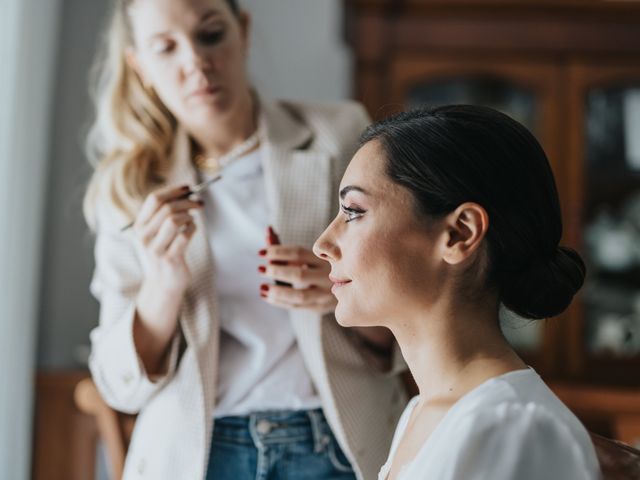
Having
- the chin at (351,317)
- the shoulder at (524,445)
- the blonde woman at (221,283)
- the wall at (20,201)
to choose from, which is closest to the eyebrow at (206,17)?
the blonde woman at (221,283)

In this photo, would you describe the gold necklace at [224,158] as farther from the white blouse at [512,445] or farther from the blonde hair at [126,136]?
the white blouse at [512,445]

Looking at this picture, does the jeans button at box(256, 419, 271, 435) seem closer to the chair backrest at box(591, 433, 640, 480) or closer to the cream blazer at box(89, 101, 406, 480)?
the cream blazer at box(89, 101, 406, 480)

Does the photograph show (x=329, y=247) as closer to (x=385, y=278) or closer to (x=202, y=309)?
(x=385, y=278)

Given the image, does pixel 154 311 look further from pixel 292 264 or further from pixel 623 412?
pixel 623 412

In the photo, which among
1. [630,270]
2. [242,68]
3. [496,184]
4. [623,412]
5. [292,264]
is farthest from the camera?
[630,270]

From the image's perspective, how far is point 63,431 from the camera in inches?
105

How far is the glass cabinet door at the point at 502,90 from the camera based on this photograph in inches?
108

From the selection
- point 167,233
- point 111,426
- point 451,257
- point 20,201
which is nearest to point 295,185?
point 167,233

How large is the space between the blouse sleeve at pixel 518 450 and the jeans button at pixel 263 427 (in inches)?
20.1

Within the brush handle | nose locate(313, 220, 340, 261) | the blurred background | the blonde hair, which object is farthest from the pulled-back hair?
the blurred background

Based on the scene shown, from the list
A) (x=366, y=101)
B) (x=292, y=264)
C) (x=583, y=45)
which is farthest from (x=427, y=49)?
(x=292, y=264)

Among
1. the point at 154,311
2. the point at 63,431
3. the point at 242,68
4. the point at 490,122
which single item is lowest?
the point at 63,431

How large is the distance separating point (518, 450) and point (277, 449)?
55 centimetres

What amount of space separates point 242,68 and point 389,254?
55 centimetres
